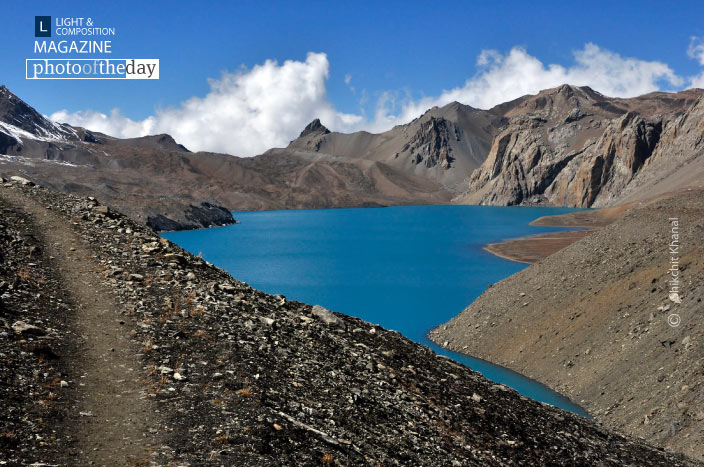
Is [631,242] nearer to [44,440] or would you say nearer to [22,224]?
[22,224]

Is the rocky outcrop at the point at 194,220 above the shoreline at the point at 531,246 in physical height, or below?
above

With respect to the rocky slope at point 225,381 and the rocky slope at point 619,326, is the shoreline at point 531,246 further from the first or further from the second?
the rocky slope at point 225,381

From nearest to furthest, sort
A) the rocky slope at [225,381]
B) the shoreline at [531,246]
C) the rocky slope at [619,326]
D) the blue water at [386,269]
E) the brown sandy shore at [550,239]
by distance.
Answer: the rocky slope at [225,381] → the rocky slope at [619,326] → the blue water at [386,269] → the shoreline at [531,246] → the brown sandy shore at [550,239]

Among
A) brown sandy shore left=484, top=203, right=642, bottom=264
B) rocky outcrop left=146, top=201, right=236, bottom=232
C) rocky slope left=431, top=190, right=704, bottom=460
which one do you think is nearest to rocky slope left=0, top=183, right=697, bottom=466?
rocky slope left=431, top=190, right=704, bottom=460

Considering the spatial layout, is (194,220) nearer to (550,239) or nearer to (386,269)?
(386,269)

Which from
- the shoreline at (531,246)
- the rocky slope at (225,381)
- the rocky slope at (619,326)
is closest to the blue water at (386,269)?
the rocky slope at (619,326)

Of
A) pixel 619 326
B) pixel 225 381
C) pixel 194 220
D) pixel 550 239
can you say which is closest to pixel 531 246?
pixel 550 239
